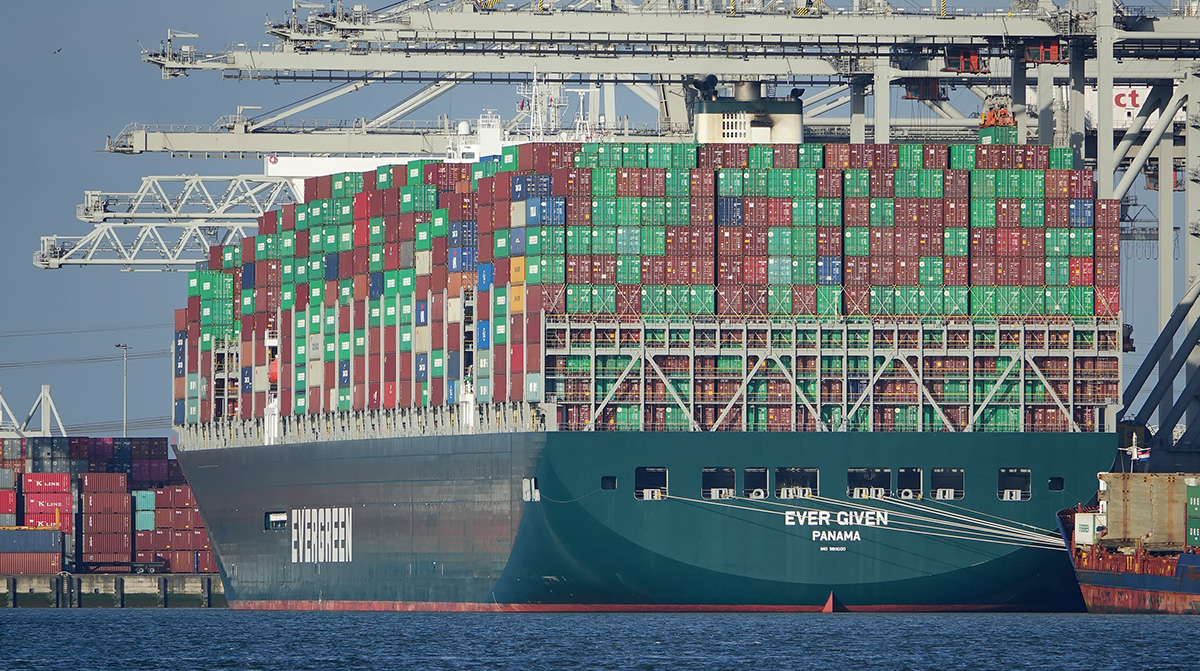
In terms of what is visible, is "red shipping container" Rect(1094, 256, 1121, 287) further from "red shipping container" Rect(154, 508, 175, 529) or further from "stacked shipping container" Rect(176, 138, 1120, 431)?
"red shipping container" Rect(154, 508, 175, 529)

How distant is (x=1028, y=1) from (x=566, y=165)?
16.7 m

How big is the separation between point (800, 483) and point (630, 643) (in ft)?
30.7

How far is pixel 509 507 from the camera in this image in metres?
79.8

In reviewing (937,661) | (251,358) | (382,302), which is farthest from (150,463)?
(937,661)

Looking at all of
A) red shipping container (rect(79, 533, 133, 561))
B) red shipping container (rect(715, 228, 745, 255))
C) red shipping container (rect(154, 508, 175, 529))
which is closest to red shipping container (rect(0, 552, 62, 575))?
red shipping container (rect(79, 533, 133, 561))

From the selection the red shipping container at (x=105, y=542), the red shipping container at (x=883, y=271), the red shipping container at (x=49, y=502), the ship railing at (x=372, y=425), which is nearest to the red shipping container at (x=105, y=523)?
the red shipping container at (x=105, y=542)

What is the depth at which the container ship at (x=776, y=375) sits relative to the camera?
78.1 meters

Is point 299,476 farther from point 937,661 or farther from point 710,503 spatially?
point 937,661

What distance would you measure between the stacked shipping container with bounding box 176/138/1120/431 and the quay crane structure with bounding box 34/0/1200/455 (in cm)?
479

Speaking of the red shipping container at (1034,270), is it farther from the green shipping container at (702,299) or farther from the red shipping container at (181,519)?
the red shipping container at (181,519)

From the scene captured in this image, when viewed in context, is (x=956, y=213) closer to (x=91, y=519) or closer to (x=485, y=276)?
(x=485, y=276)

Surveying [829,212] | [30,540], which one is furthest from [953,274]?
[30,540]

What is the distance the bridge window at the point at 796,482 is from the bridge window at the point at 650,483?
3.41 m

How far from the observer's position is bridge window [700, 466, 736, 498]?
3073 inches
